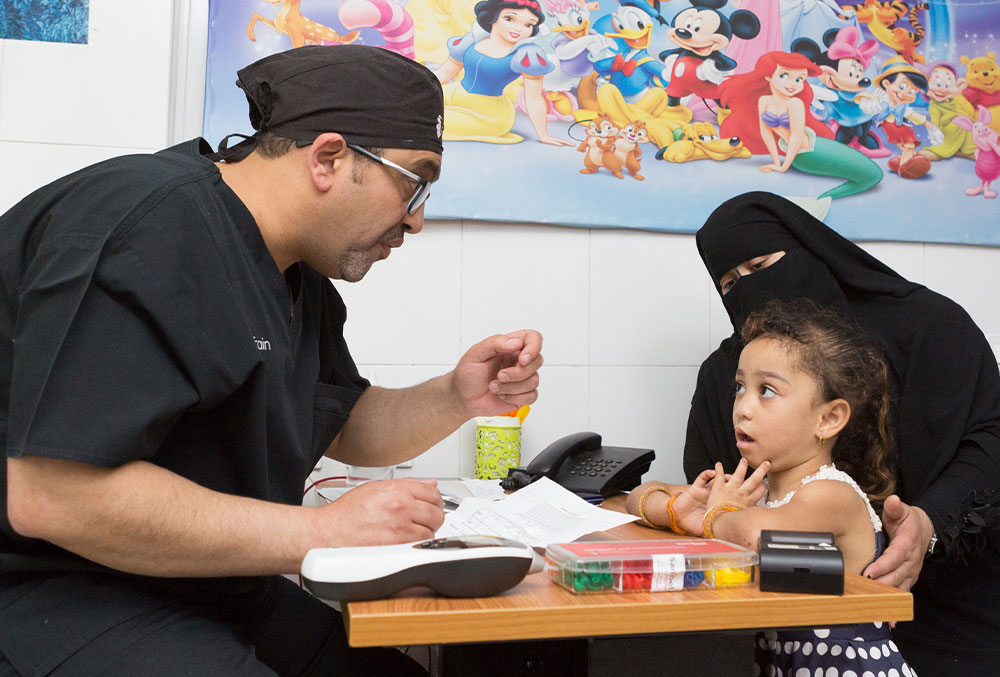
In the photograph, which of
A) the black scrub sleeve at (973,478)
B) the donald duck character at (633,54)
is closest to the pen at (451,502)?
the black scrub sleeve at (973,478)

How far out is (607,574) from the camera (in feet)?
2.97

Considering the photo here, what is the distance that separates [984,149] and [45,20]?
268 cm

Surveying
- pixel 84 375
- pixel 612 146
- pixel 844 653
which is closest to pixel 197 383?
pixel 84 375

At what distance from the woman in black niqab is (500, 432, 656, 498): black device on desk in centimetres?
23

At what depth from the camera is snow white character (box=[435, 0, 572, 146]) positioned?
2.31m

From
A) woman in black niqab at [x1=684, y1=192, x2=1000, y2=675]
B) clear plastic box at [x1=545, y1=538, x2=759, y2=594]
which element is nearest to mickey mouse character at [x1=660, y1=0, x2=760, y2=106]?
woman in black niqab at [x1=684, y1=192, x2=1000, y2=675]

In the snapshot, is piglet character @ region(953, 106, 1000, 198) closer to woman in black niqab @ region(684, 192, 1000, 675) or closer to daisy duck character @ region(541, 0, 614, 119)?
woman in black niqab @ region(684, 192, 1000, 675)

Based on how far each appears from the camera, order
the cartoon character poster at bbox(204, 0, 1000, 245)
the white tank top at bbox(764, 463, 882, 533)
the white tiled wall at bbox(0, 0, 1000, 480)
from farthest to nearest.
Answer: the cartoon character poster at bbox(204, 0, 1000, 245) → the white tiled wall at bbox(0, 0, 1000, 480) → the white tank top at bbox(764, 463, 882, 533)

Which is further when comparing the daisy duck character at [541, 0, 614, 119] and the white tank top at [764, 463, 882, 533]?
the daisy duck character at [541, 0, 614, 119]

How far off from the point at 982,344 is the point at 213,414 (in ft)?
5.35

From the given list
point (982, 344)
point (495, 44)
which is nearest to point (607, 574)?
point (982, 344)

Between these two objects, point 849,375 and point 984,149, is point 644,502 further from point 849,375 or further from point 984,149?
point 984,149

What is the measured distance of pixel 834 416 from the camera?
1.69m

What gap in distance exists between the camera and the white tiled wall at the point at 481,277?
214cm
